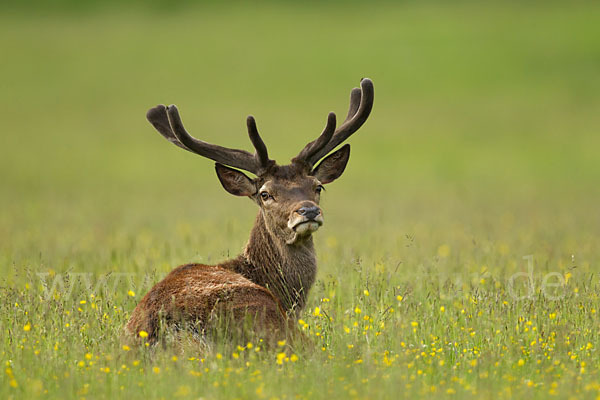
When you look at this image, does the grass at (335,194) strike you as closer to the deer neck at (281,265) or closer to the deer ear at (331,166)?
the deer neck at (281,265)

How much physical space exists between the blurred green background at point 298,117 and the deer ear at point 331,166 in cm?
288

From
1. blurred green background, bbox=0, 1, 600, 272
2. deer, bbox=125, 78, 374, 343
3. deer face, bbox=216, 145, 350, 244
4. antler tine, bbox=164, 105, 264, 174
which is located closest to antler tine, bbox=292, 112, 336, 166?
deer, bbox=125, 78, 374, 343

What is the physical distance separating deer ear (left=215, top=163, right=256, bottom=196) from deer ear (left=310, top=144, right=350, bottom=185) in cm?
67

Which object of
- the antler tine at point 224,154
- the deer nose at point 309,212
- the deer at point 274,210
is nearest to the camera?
the deer at point 274,210

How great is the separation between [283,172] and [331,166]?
0.68m

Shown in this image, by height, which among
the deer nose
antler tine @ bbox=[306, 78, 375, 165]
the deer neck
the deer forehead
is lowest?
the deer neck

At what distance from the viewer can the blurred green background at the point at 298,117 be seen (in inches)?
662

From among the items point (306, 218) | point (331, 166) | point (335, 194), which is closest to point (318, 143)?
point (331, 166)

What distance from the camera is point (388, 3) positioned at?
65.2m

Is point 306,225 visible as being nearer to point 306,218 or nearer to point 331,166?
point 306,218

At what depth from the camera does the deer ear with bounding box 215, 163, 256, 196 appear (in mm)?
8172

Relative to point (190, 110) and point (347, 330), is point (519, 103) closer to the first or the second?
point (190, 110)

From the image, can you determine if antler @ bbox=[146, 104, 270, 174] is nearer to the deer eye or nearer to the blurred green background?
the deer eye

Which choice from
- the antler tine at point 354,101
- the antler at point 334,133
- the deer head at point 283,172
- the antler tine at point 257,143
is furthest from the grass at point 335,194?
the antler tine at point 354,101
